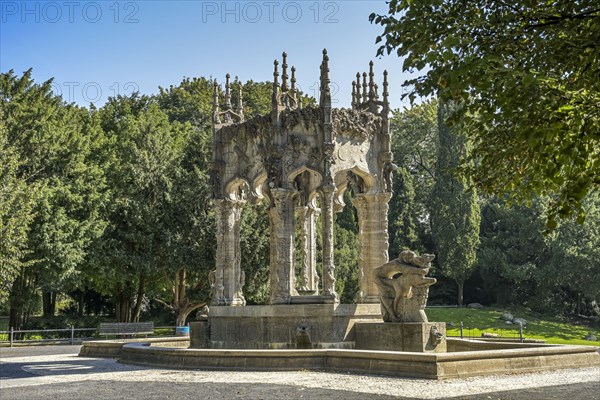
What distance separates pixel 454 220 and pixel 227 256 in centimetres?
3488

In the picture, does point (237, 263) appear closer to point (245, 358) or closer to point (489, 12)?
point (245, 358)

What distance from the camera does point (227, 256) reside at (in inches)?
838

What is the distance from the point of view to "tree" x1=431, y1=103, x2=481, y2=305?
52.2 meters

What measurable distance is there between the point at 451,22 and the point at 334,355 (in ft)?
27.7

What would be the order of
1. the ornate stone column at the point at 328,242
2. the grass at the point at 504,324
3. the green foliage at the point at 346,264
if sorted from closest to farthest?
the ornate stone column at the point at 328,242
the grass at the point at 504,324
the green foliage at the point at 346,264

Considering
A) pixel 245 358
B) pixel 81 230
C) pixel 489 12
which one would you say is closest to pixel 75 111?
pixel 81 230

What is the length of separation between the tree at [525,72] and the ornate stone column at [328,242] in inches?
352

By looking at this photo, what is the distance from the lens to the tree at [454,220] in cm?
5225

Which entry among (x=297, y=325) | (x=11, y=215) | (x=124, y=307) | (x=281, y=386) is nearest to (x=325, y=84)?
(x=297, y=325)

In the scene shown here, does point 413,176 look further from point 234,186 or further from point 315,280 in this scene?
point 234,186

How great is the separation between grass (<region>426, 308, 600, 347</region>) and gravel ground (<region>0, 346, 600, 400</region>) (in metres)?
28.3

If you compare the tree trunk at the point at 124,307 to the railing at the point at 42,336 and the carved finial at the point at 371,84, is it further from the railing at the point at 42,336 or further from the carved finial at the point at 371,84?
the carved finial at the point at 371,84

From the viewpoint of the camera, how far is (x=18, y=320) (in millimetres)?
36188

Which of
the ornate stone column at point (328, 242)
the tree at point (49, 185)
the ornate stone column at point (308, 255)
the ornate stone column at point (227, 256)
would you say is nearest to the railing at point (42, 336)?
the tree at point (49, 185)
